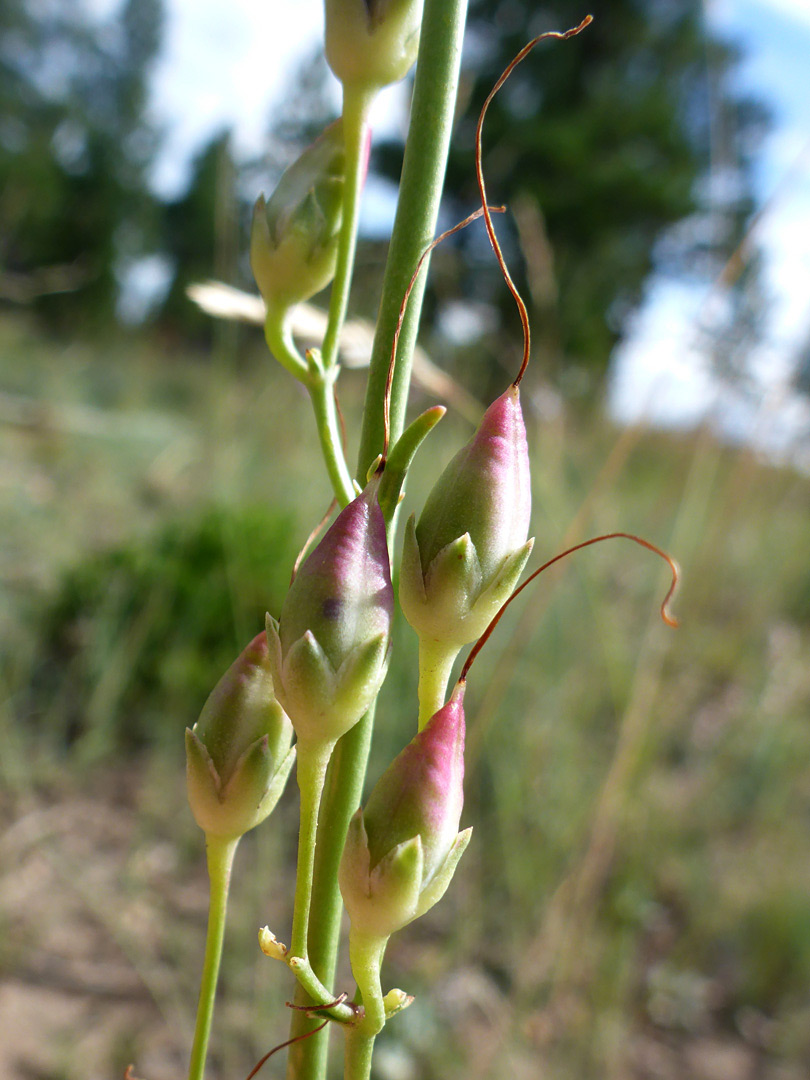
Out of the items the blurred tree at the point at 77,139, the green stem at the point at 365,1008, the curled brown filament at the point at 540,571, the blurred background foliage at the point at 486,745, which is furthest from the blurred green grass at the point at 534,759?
the blurred tree at the point at 77,139

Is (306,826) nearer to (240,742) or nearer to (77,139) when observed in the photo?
(240,742)

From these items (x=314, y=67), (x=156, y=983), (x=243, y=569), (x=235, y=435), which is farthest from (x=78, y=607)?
(x=314, y=67)

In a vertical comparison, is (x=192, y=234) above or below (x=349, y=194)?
above

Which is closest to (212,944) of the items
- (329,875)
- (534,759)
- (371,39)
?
(329,875)

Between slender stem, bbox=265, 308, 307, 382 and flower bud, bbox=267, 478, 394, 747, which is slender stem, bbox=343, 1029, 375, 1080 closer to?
flower bud, bbox=267, 478, 394, 747

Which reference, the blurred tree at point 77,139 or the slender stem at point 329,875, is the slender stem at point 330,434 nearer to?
the slender stem at point 329,875

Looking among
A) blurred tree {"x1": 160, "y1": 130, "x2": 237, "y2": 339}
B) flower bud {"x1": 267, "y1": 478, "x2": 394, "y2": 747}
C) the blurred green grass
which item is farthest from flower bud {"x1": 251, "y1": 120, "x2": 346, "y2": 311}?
blurred tree {"x1": 160, "y1": 130, "x2": 237, "y2": 339}
